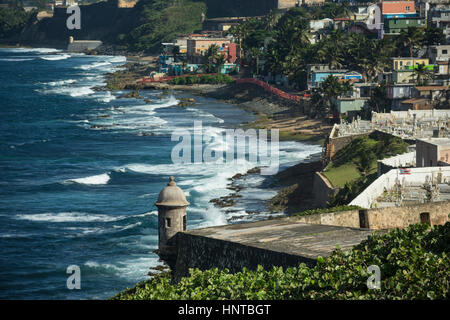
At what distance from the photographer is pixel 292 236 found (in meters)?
28.3

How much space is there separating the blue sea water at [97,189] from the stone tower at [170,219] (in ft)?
45.2

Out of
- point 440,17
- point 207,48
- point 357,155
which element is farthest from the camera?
point 207,48

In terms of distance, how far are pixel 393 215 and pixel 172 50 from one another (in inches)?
6008

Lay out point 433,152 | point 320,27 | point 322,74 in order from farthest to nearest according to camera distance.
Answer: point 320,27 < point 322,74 < point 433,152

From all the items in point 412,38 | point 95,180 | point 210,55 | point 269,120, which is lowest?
point 95,180

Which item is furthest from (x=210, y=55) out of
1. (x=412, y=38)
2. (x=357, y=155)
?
(x=357, y=155)

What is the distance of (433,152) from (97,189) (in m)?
29.4

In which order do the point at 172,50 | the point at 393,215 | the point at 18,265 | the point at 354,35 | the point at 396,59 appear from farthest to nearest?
the point at 172,50
the point at 354,35
the point at 396,59
the point at 18,265
the point at 393,215

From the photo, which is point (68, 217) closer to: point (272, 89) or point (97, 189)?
point (97, 189)

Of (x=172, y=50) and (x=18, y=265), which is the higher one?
(x=172, y=50)

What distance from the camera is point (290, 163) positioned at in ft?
239
